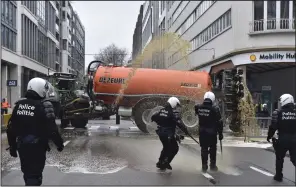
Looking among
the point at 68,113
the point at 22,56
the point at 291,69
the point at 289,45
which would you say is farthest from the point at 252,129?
the point at 22,56

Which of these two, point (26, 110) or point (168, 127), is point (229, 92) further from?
point (26, 110)

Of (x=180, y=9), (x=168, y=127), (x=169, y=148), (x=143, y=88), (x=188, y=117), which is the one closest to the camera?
(x=168, y=127)

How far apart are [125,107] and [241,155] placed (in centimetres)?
710

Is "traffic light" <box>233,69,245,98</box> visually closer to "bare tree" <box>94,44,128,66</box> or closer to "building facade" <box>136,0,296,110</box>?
"bare tree" <box>94,44,128,66</box>

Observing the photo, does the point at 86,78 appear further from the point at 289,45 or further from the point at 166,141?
the point at 289,45

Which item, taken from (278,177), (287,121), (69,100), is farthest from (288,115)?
(69,100)

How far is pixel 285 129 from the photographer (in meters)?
8.27

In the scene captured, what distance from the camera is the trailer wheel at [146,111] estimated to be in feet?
57.3

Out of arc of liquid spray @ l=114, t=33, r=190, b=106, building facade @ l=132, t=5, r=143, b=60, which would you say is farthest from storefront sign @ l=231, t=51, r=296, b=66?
building facade @ l=132, t=5, r=143, b=60

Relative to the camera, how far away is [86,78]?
18766mm

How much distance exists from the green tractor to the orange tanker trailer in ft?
3.67

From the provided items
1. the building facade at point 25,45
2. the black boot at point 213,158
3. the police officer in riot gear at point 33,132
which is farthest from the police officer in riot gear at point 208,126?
the building facade at point 25,45

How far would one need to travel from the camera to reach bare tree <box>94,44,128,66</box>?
20033 millimetres

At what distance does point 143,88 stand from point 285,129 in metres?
9.89
